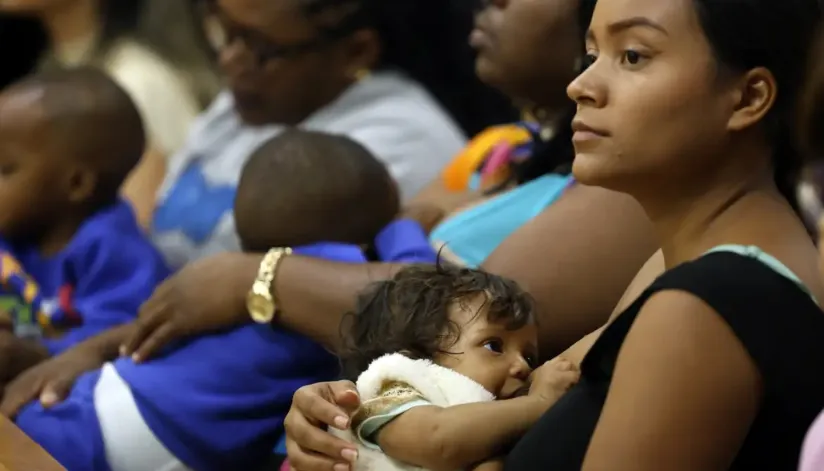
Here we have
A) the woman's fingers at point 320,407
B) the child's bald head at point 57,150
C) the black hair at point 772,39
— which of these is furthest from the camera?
the child's bald head at point 57,150

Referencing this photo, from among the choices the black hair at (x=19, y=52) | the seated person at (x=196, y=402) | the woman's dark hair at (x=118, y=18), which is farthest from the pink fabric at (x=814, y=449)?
the black hair at (x=19, y=52)

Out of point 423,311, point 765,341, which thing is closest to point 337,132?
point 423,311

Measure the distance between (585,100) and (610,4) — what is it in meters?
0.08

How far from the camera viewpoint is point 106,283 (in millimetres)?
1738

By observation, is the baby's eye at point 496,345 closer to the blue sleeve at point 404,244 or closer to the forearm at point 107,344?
the blue sleeve at point 404,244

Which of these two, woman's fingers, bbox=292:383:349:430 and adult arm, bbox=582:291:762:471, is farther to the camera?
woman's fingers, bbox=292:383:349:430

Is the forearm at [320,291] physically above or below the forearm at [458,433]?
below

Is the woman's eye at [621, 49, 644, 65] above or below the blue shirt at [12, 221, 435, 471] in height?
above

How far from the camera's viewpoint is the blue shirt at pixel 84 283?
1.70 metres

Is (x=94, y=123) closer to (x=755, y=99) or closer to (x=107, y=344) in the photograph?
(x=107, y=344)

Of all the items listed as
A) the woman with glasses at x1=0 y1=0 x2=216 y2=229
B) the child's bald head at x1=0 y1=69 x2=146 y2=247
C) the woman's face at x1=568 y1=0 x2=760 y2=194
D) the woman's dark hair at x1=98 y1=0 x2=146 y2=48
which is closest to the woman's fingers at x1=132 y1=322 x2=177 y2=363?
the child's bald head at x1=0 y1=69 x2=146 y2=247

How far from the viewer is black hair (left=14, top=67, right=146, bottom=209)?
1.83 metres

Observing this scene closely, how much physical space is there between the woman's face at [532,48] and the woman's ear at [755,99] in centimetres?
59

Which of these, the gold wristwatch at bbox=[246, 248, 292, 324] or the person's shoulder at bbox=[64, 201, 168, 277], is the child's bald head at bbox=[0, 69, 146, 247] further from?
the gold wristwatch at bbox=[246, 248, 292, 324]
